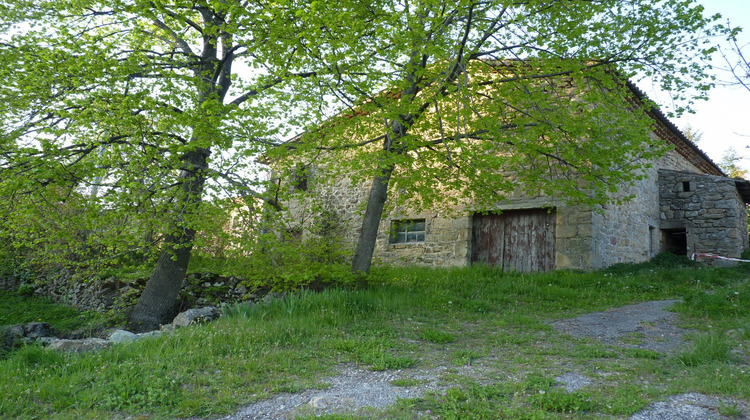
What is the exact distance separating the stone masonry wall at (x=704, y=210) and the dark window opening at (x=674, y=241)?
78cm

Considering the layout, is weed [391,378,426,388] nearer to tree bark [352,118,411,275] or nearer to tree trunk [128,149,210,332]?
tree bark [352,118,411,275]

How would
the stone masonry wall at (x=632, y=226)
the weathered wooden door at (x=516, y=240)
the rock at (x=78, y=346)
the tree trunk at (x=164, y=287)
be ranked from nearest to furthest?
the rock at (x=78, y=346) < the tree trunk at (x=164, y=287) < the stone masonry wall at (x=632, y=226) < the weathered wooden door at (x=516, y=240)

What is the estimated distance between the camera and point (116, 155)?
674 centimetres

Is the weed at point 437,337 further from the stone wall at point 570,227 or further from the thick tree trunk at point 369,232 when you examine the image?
the stone wall at point 570,227

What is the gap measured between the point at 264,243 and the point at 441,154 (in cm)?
363

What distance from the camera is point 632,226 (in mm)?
12078

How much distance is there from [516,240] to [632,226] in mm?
3313

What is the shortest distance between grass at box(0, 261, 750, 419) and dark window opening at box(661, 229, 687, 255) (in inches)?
255

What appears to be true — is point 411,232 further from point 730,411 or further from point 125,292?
point 730,411

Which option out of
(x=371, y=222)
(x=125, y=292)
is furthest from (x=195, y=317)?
(x=125, y=292)

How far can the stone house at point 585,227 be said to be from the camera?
418 inches

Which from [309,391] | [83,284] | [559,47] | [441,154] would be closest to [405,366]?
[309,391]

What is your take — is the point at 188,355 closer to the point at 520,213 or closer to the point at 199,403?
the point at 199,403

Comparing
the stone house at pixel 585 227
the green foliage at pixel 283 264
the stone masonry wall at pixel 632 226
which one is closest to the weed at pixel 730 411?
the green foliage at pixel 283 264
